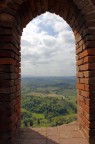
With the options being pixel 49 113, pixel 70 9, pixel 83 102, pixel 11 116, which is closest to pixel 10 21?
pixel 70 9

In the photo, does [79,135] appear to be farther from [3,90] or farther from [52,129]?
[3,90]

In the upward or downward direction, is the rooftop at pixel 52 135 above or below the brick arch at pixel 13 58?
below

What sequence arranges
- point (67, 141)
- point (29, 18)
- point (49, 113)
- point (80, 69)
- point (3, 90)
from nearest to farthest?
Answer: point (3, 90)
point (67, 141)
point (80, 69)
point (29, 18)
point (49, 113)

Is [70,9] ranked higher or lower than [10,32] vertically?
higher

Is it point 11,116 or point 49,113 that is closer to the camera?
point 11,116

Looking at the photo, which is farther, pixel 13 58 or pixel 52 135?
pixel 52 135

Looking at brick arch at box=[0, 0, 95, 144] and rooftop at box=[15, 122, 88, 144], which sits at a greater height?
brick arch at box=[0, 0, 95, 144]

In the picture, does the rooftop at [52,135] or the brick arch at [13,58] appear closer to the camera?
the brick arch at [13,58]

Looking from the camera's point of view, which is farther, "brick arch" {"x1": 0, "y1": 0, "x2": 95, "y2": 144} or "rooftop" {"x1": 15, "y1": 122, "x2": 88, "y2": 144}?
"rooftop" {"x1": 15, "y1": 122, "x2": 88, "y2": 144}
